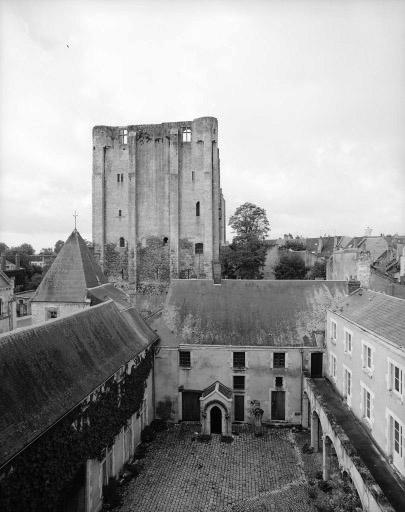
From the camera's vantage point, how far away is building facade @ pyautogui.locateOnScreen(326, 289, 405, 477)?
547 inches

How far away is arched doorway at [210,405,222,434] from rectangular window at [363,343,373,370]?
961 cm

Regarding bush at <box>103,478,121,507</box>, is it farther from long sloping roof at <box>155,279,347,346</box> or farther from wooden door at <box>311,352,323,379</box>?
wooden door at <box>311,352,323,379</box>

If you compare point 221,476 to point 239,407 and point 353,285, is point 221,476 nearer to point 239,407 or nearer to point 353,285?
point 239,407

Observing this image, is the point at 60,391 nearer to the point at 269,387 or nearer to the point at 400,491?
the point at 400,491

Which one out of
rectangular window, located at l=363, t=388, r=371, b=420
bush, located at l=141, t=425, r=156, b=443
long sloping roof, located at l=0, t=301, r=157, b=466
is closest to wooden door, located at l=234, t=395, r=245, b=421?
bush, located at l=141, t=425, r=156, b=443

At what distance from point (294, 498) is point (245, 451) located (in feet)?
14.9

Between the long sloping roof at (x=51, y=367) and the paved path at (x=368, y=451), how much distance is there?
1075 centimetres

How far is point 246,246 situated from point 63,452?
38122mm

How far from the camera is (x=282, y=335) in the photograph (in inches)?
977

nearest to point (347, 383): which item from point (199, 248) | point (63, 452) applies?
point (63, 452)

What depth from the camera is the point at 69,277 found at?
79.0 ft

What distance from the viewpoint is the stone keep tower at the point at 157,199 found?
129 feet

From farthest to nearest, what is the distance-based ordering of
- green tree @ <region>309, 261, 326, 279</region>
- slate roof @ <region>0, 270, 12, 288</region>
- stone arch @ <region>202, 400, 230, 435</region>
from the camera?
green tree @ <region>309, 261, 326, 279</region>
slate roof @ <region>0, 270, 12, 288</region>
stone arch @ <region>202, 400, 230, 435</region>

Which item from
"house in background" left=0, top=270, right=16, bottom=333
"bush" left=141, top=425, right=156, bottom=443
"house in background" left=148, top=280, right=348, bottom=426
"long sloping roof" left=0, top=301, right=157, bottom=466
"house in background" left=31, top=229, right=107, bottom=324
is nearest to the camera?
"long sloping roof" left=0, top=301, right=157, bottom=466
